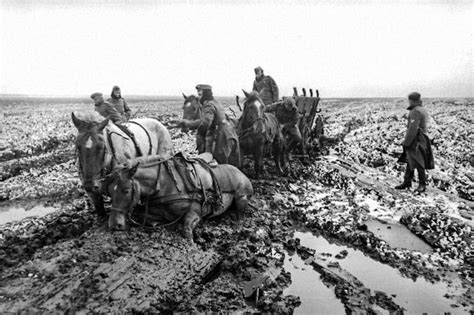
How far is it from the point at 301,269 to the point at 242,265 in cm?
93

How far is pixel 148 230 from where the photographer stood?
14.6 feet

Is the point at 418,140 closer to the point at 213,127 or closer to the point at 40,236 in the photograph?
the point at 213,127

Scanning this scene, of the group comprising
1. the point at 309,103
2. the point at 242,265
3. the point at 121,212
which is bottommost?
the point at 242,265

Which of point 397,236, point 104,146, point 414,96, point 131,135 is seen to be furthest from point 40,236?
point 414,96

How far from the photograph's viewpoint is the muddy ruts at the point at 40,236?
457cm

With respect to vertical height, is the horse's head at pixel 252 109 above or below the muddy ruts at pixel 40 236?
above

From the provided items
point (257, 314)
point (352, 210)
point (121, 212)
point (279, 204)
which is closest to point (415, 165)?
point (352, 210)

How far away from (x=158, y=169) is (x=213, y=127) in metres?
2.92

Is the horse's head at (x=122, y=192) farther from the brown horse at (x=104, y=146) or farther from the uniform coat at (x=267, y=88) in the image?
the uniform coat at (x=267, y=88)

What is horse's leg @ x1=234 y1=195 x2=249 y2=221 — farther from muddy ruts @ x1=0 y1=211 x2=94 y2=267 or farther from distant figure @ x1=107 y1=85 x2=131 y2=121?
distant figure @ x1=107 y1=85 x2=131 y2=121

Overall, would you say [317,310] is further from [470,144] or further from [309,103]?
[470,144]

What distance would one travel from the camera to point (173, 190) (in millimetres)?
4613

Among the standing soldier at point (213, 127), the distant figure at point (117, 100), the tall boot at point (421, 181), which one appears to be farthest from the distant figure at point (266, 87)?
the tall boot at point (421, 181)

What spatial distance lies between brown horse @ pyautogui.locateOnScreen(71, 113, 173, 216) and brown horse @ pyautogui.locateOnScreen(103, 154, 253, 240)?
Answer: 0.73ft
